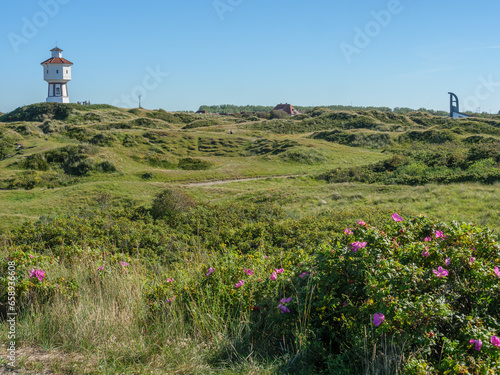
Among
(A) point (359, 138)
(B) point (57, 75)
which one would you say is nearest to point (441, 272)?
(A) point (359, 138)

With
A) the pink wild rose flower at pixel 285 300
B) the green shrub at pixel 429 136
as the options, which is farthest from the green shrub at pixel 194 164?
the pink wild rose flower at pixel 285 300

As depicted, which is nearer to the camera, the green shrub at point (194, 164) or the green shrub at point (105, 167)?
the green shrub at point (105, 167)

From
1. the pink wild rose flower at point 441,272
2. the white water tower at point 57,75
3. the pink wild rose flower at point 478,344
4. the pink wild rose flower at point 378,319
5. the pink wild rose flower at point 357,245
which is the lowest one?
the pink wild rose flower at point 478,344

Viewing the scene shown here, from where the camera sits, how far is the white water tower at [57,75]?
57.7 meters

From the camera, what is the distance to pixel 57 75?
191ft

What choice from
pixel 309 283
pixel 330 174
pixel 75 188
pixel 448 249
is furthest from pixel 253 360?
pixel 330 174

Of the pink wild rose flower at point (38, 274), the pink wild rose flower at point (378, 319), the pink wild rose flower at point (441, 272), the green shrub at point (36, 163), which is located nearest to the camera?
the pink wild rose flower at point (378, 319)

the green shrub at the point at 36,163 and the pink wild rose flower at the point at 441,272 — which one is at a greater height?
the green shrub at the point at 36,163

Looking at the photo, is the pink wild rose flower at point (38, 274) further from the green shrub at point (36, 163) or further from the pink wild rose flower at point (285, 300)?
the green shrub at point (36, 163)

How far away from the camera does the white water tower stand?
57.7 metres

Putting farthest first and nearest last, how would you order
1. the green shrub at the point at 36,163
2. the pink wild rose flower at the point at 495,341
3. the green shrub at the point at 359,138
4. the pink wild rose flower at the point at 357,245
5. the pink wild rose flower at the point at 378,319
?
the green shrub at the point at 359,138
the green shrub at the point at 36,163
the pink wild rose flower at the point at 357,245
the pink wild rose flower at the point at 378,319
the pink wild rose flower at the point at 495,341

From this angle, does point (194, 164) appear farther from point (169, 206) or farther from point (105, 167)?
point (169, 206)

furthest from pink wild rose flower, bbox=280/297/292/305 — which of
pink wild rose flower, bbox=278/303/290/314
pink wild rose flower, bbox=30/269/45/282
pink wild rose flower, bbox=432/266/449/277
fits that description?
pink wild rose flower, bbox=30/269/45/282

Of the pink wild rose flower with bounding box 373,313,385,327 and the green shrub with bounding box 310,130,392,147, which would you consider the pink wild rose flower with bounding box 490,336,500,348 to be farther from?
the green shrub with bounding box 310,130,392,147
